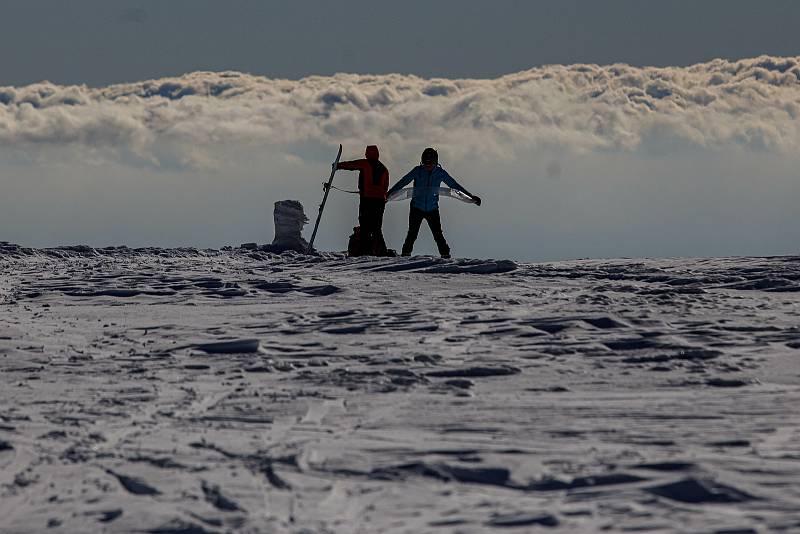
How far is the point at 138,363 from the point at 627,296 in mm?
5329

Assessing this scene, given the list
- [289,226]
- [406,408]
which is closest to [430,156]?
[289,226]

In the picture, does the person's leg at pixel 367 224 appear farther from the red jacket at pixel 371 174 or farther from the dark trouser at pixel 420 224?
the dark trouser at pixel 420 224

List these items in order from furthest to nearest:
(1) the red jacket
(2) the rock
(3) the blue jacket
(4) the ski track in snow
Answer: (2) the rock
(1) the red jacket
(3) the blue jacket
(4) the ski track in snow

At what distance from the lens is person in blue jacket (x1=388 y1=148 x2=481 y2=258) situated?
15.7 meters

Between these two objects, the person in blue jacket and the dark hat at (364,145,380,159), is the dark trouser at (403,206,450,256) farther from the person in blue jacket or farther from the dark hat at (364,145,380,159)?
the dark hat at (364,145,380,159)

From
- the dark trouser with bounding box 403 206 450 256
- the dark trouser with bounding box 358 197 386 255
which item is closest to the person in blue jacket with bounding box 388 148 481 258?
the dark trouser with bounding box 403 206 450 256

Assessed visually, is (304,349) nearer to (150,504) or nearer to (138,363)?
(138,363)

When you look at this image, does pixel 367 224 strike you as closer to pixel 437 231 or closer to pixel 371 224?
pixel 371 224

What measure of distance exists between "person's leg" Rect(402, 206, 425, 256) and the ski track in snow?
289 cm

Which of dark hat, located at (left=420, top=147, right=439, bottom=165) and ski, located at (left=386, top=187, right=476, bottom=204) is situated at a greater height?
dark hat, located at (left=420, top=147, right=439, bottom=165)

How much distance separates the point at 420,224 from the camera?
1609 centimetres

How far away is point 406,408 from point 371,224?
384 inches

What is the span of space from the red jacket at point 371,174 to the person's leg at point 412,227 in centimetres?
54

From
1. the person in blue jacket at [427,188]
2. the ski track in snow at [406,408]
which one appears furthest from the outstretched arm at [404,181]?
the ski track in snow at [406,408]
